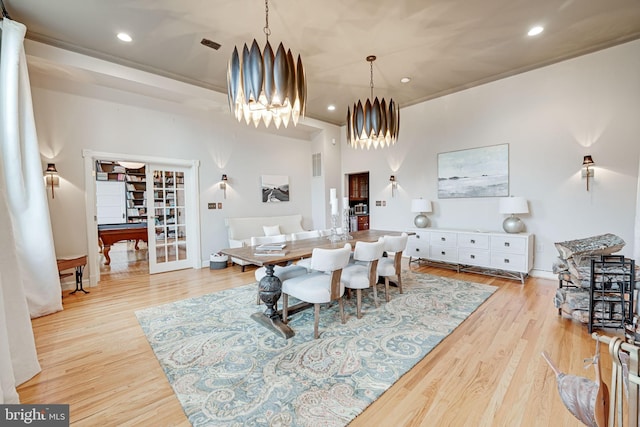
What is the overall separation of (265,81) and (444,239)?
417 centimetres

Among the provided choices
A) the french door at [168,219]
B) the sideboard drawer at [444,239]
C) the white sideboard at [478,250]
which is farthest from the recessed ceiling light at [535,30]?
the french door at [168,219]

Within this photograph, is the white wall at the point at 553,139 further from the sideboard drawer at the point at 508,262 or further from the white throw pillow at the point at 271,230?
the white throw pillow at the point at 271,230

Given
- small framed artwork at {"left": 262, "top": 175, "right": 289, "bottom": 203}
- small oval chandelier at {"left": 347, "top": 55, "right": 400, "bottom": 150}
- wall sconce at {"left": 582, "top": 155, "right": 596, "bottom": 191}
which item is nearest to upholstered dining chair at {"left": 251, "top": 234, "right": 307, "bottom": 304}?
small oval chandelier at {"left": 347, "top": 55, "right": 400, "bottom": 150}

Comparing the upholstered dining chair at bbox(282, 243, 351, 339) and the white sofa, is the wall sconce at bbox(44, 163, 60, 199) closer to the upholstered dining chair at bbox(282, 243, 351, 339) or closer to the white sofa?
the white sofa

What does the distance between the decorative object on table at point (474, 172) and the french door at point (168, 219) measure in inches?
201

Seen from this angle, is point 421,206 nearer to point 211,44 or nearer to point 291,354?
point 291,354

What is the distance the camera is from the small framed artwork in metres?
6.40

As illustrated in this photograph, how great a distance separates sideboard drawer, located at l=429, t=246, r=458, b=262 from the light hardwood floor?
141 centimetres

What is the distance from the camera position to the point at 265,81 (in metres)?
2.41

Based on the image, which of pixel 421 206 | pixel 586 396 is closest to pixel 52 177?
pixel 586 396

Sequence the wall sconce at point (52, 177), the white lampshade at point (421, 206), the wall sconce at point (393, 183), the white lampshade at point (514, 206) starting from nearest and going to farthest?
the wall sconce at point (52, 177) → the white lampshade at point (514, 206) → the white lampshade at point (421, 206) → the wall sconce at point (393, 183)

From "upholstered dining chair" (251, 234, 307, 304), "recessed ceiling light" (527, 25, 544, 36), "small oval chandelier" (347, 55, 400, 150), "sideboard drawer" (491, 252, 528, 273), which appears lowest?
"sideboard drawer" (491, 252, 528, 273)

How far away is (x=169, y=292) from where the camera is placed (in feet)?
13.3

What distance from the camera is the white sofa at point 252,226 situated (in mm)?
5617
